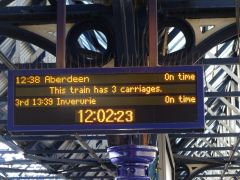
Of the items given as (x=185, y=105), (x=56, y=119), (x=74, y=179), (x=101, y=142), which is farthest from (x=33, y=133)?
(x=74, y=179)

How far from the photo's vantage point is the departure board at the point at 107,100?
23.8 ft

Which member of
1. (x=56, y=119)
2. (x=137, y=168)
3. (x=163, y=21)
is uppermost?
(x=163, y=21)

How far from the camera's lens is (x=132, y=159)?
7.53 meters

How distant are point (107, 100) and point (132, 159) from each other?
72 cm

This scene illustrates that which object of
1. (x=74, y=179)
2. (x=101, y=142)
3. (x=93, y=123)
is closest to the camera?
(x=93, y=123)

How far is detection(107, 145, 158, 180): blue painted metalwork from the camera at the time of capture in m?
7.49

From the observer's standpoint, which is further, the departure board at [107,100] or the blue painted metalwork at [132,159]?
the blue painted metalwork at [132,159]

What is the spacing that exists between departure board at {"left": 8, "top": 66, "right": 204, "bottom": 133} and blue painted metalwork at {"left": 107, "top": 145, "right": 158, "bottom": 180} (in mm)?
383

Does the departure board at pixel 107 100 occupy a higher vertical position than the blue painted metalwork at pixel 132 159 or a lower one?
higher

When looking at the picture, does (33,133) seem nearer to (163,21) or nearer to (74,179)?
(163,21)

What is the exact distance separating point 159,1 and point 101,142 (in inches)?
686

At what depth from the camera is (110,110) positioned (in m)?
7.31

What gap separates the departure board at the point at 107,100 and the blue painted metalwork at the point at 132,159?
38 cm

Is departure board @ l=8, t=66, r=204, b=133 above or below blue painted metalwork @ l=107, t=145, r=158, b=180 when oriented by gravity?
above
